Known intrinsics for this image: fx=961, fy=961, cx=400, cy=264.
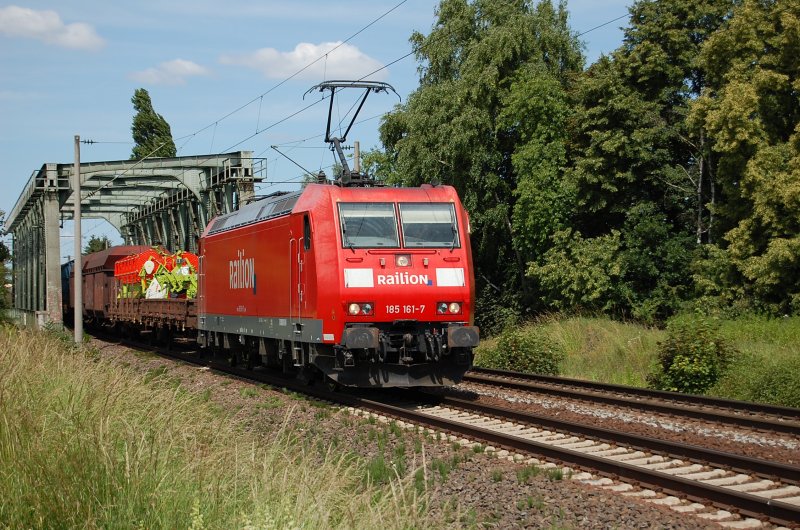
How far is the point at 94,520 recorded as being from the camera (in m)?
5.62

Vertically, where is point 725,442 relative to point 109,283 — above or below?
below

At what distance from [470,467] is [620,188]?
23.1 meters

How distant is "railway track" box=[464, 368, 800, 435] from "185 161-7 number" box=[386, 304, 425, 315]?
9.22 feet

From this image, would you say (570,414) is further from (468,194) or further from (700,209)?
(468,194)

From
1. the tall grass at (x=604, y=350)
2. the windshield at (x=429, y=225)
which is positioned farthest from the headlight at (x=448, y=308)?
the tall grass at (x=604, y=350)

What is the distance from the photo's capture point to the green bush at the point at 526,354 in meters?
20.5

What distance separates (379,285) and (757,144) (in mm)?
13812

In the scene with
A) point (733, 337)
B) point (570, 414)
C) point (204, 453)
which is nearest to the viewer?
point (204, 453)

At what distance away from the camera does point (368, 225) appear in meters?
15.3

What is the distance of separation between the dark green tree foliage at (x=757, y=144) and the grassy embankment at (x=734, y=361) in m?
1.48

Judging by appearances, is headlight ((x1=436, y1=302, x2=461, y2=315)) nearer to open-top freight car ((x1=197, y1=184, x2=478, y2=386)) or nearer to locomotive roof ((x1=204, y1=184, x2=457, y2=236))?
open-top freight car ((x1=197, y1=184, x2=478, y2=386))

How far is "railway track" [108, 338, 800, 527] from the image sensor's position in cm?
798

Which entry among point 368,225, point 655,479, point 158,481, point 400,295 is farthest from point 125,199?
point 158,481

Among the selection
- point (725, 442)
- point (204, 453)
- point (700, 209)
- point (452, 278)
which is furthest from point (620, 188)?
point (204, 453)
